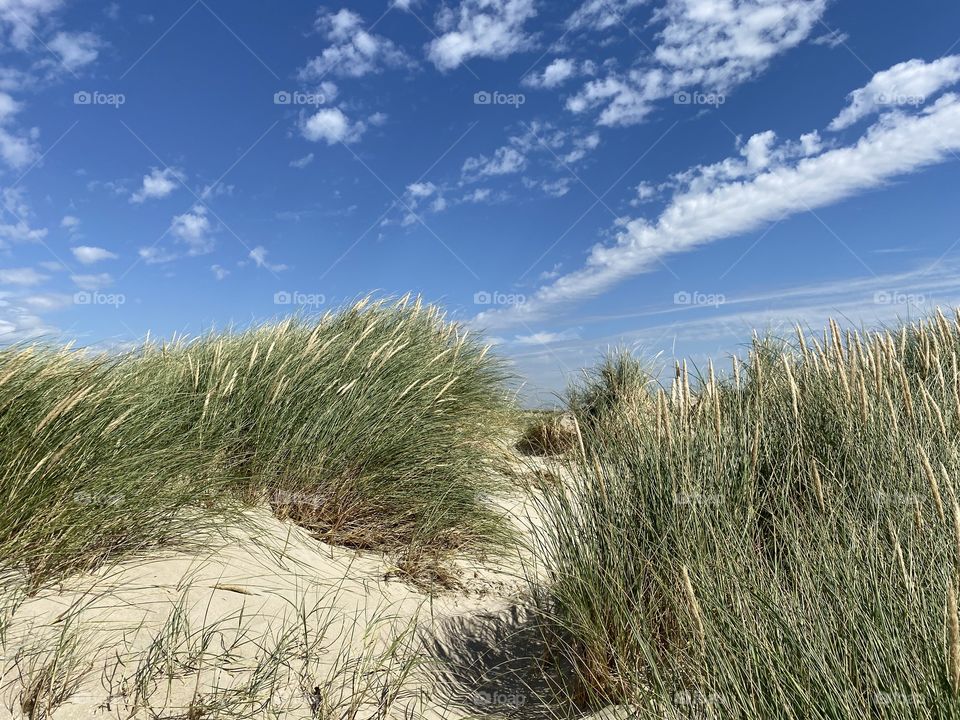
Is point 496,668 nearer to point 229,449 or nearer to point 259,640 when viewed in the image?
point 259,640

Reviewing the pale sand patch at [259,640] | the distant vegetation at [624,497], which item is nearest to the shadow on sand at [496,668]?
the pale sand patch at [259,640]

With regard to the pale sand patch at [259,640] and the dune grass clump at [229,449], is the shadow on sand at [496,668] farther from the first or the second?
the dune grass clump at [229,449]

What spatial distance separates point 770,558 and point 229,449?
128 inches

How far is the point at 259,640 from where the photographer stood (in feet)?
9.57

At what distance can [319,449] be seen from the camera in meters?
4.28

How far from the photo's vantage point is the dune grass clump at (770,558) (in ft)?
5.79

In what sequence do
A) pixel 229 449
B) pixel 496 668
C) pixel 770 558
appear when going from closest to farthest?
pixel 770 558
pixel 496 668
pixel 229 449

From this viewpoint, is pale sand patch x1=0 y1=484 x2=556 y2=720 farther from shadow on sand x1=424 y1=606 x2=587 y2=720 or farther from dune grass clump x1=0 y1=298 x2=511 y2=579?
dune grass clump x1=0 y1=298 x2=511 y2=579

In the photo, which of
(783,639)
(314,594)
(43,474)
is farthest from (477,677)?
(43,474)

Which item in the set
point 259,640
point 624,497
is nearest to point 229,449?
point 259,640

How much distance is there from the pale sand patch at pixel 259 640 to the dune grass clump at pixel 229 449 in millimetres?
223

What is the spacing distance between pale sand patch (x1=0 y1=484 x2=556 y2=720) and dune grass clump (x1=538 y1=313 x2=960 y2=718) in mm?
526

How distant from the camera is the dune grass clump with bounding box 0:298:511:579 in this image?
10.1 ft

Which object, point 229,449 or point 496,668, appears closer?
point 496,668
